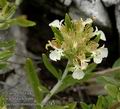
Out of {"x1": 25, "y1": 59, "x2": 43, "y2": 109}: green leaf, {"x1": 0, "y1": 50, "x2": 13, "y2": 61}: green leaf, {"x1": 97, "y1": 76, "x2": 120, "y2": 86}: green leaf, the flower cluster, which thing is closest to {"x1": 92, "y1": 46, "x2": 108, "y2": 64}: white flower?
the flower cluster

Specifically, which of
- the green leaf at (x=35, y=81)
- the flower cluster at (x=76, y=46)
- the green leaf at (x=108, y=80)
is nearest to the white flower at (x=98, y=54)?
the flower cluster at (x=76, y=46)

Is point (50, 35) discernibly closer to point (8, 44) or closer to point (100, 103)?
point (8, 44)

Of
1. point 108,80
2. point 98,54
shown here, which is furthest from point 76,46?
point 108,80

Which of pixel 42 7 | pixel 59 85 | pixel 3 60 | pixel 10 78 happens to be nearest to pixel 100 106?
pixel 59 85

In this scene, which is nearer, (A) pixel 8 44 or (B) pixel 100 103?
(B) pixel 100 103

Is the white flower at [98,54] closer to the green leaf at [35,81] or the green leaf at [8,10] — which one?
the green leaf at [35,81]

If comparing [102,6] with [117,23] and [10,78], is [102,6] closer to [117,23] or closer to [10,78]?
[117,23]

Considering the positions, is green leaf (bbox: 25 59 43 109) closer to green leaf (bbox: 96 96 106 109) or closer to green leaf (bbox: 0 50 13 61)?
green leaf (bbox: 0 50 13 61)
